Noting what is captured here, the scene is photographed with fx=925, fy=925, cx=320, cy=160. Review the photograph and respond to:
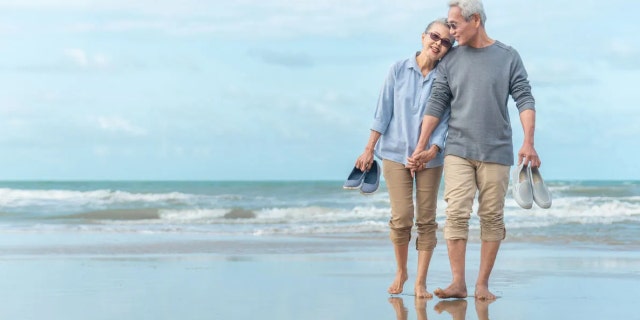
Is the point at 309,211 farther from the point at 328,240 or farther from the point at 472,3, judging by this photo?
the point at 472,3

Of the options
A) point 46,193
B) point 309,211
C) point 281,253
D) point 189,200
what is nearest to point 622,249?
point 281,253

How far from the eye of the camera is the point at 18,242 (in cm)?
1090

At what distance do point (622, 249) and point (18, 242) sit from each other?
6.83 m

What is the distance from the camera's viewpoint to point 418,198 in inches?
205

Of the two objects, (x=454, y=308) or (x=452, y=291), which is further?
(x=452, y=291)

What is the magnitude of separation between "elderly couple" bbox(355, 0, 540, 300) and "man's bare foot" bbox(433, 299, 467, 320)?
0.23 ft

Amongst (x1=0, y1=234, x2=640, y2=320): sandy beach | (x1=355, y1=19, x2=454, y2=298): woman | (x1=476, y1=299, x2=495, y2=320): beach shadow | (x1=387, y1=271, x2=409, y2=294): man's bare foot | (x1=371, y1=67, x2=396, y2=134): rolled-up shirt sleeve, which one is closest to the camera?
(x1=476, y1=299, x2=495, y2=320): beach shadow

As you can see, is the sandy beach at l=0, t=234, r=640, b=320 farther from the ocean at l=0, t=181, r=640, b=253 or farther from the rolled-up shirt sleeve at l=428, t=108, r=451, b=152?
the ocean at l=0, t=181, r=640, b=253

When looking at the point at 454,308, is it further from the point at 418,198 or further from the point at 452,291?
the point at 418,198

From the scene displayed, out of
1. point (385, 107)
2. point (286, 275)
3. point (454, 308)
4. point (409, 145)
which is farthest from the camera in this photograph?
point (286, 275)

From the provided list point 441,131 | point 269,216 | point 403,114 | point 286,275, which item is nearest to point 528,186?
point 441,131

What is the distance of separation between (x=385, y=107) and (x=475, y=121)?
1.87 feet

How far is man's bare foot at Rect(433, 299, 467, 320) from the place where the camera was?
4438 mm

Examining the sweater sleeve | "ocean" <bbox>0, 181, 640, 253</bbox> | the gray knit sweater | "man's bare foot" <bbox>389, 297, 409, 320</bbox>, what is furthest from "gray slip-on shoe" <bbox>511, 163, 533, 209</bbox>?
"ocean" <bbox>0, 181, 640, 253</bbox>
